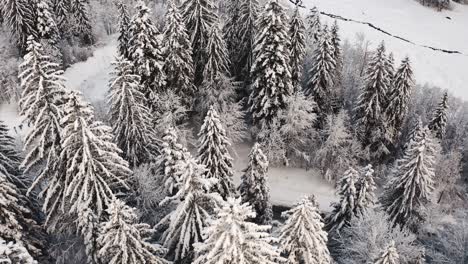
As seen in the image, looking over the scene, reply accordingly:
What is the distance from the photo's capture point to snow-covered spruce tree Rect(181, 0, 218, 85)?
46156mm

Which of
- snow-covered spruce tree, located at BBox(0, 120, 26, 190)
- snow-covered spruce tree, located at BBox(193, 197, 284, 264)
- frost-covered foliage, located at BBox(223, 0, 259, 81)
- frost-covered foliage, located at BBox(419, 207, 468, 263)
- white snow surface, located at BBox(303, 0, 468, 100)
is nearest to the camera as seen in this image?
snow-covered spruce tree, located at BBox(193, 197, 284, 264)

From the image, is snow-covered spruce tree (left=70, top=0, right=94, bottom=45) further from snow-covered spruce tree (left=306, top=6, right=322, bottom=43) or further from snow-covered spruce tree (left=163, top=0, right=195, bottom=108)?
snow-covered spruce tree (left=306, top=6, right=322, bottom=43)

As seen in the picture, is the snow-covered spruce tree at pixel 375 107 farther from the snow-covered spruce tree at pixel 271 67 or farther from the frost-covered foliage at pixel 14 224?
the frost-covered foliage at pixel 14 224

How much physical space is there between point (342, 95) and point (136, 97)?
27.0 metres

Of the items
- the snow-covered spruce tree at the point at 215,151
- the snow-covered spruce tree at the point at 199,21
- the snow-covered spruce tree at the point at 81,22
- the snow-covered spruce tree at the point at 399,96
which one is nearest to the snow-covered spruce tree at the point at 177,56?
the snow-covered spruce tree at the point at 199,21

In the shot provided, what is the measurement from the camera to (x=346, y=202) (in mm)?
35125

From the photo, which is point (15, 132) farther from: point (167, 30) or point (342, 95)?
point (342, 95)

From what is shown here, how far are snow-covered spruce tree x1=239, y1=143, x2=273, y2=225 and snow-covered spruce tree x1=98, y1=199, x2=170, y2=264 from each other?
9.59 m

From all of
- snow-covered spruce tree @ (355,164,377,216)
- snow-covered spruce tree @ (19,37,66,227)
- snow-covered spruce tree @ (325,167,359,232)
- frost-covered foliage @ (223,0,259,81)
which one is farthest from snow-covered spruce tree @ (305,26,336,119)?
snow-covered spruce tree @ (19,37,66,227)

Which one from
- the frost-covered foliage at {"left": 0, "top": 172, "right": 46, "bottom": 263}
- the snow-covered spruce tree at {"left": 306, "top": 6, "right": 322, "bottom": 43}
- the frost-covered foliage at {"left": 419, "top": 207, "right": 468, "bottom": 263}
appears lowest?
the frost-covered foliage at {"left": 419, "top": 207, "right": 468, "bottom": 263}

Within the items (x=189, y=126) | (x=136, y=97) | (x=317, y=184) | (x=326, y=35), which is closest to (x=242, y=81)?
(x=189, y=126)

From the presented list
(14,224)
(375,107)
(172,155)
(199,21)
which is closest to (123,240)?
(172,155)

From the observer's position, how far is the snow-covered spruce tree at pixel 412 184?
114 feet

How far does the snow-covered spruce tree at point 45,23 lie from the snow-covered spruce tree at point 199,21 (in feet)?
58.3
